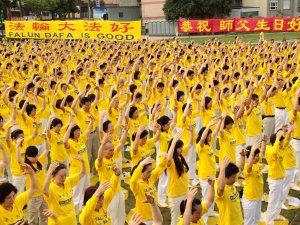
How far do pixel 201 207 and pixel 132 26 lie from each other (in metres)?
19.2

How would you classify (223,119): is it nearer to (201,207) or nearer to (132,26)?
(201,207)

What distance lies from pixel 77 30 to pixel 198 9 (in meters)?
19.6

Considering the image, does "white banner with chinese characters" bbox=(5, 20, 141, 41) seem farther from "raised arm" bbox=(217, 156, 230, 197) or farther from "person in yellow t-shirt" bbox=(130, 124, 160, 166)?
"raised arm" bbox=(217, 156, 230, 197)

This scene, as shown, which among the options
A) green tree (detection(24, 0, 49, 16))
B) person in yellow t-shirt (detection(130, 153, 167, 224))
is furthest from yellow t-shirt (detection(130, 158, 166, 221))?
green tree (detection(24, 0, 49, 16))

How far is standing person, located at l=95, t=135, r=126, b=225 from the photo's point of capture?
5855 mm

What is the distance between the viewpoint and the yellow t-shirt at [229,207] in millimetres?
5188

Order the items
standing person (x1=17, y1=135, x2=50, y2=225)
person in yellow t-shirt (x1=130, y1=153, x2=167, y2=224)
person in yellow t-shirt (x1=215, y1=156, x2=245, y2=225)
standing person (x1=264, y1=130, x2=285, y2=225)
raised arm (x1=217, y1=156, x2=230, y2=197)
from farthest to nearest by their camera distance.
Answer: standing person (x1=264, y1=130, x2=285, y2=225) → standing person (x1=17, y1=135, x2=50, y2=225) → person in yellow t-shirt (x1=130, y1=153, x2=167, y2=224) → person in yellow t-shirt (x1=215, y1=156, x2=245, y2=225) → raised arm (x1=217, y1=156, x2=230, y2=197)

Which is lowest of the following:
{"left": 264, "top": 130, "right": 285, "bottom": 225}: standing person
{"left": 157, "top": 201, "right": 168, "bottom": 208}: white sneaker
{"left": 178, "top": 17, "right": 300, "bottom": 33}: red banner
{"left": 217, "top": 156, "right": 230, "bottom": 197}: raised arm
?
{"left": 157, "top": 201, "right": 168, "bottom": 208}: white sneaker

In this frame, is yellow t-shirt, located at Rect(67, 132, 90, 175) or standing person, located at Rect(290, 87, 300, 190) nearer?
yellow t-shirt, located at Rect(67, 132, 90, 175)

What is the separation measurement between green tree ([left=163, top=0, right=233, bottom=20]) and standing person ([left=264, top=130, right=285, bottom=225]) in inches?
1405

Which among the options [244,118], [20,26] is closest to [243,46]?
[244,118]

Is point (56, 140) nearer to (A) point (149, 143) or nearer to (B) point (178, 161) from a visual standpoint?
(A) point (149, 143)

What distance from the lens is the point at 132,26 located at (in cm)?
2277

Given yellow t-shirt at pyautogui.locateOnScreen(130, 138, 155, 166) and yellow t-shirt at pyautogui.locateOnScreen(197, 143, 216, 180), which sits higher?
yellow t-shirt at pyautogui.locateOnScreen(130, 138, 155, 166)
